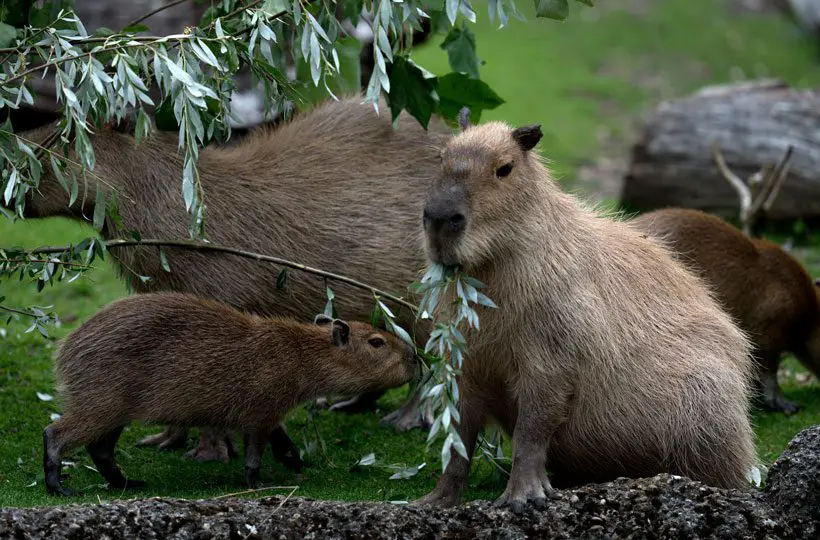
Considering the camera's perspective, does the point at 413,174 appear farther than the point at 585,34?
No

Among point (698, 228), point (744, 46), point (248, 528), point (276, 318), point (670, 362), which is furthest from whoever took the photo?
point (744, 46)

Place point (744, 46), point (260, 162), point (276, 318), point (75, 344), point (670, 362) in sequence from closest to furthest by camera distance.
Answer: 1. point (670, 362)
2. point (75, 344)
3. point (276, 318)
4. point (260, 162)
5. point (744, 46)

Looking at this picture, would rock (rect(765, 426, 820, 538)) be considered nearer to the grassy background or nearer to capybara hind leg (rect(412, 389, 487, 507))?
capybara hind leg (rect(412, 389, 487, 507))

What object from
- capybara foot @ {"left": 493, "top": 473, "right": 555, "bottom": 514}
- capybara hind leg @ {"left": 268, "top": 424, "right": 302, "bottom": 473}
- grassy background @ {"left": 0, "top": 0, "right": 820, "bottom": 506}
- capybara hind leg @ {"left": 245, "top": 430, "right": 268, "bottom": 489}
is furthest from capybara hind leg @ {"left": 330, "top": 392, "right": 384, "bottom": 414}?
capybara foot @ {"left": 493, "top": 473, "right": 555, "bottom": 514}

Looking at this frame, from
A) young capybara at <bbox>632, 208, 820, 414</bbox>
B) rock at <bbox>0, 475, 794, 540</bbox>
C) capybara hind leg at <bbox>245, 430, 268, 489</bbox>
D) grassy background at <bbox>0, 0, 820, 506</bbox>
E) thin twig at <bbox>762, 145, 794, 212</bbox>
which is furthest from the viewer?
thin twig at <bbox>762, 145, 794, 212</bbox>

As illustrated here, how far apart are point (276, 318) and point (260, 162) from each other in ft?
3.37

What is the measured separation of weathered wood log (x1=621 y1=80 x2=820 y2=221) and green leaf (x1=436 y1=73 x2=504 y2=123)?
4406 mm

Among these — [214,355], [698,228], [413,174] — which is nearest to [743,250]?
[698,228]

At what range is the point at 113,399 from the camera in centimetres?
487

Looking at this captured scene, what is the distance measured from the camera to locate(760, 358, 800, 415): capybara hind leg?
6754 millimetres

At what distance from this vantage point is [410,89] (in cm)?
539

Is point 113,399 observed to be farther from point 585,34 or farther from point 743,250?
point 585,34

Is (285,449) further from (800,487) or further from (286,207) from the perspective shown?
(800,487)

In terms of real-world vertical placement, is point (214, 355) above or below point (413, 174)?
below
